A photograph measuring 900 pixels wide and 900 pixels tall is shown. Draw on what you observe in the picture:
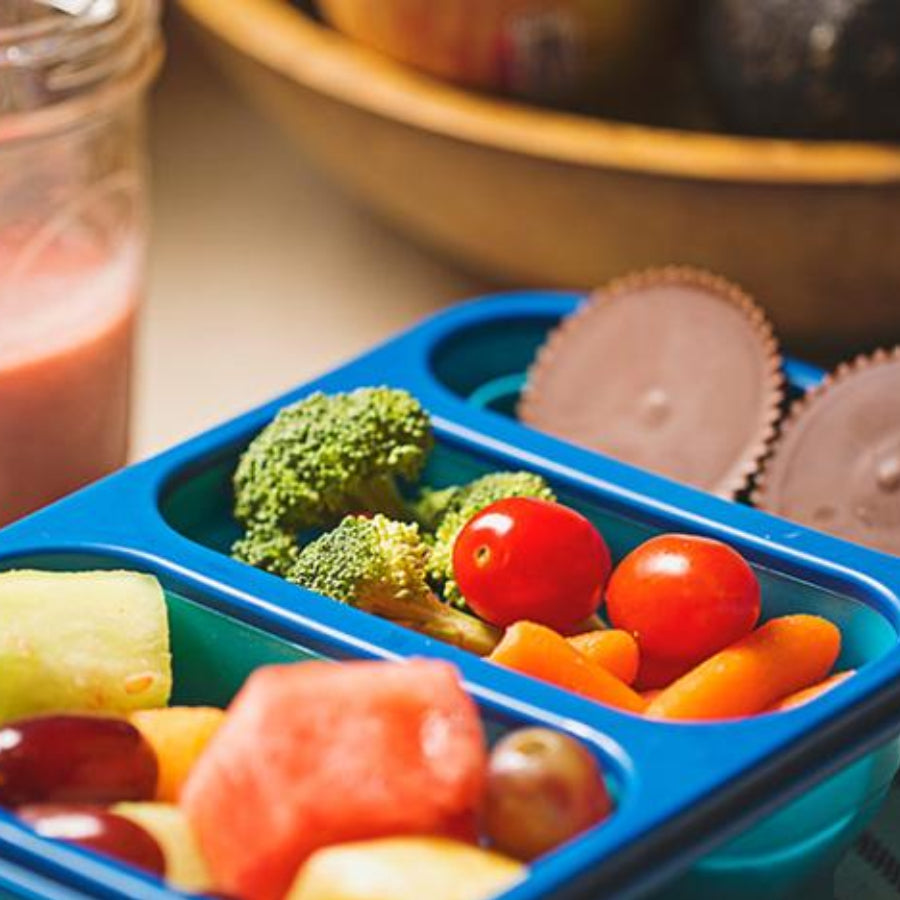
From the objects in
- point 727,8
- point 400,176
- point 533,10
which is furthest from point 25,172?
point 727,8

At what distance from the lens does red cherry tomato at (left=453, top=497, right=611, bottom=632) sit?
37.9 inches

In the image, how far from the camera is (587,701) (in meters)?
0.85

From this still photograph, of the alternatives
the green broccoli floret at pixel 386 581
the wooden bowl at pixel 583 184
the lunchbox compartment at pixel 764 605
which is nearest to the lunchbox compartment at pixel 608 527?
the lunchbox compartment at pixel 764 605

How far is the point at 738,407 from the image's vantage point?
4.04ft

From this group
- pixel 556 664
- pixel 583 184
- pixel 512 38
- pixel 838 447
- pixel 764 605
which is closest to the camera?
pixel 556 664

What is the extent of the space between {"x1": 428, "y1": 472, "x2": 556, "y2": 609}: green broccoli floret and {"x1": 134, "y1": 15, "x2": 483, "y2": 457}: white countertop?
54cm

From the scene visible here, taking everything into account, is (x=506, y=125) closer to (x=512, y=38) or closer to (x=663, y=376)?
(x=512, y=38)

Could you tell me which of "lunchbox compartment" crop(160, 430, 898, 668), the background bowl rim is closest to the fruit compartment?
"lunchbox compartment" crop(160, 430, 898, 668)

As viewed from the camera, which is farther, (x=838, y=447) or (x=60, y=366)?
(x=60, y=366)

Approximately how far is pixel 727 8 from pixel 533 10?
0.14 m

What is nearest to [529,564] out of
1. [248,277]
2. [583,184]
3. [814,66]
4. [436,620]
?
[436,620]

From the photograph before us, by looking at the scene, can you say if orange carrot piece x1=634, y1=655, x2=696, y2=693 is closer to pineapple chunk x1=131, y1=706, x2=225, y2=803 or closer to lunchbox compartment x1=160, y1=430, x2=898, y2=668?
lunchbox compartment x1=160, y1=430, x2=898, y2=668

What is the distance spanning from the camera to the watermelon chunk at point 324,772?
0.76 m

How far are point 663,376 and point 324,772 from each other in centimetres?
56
